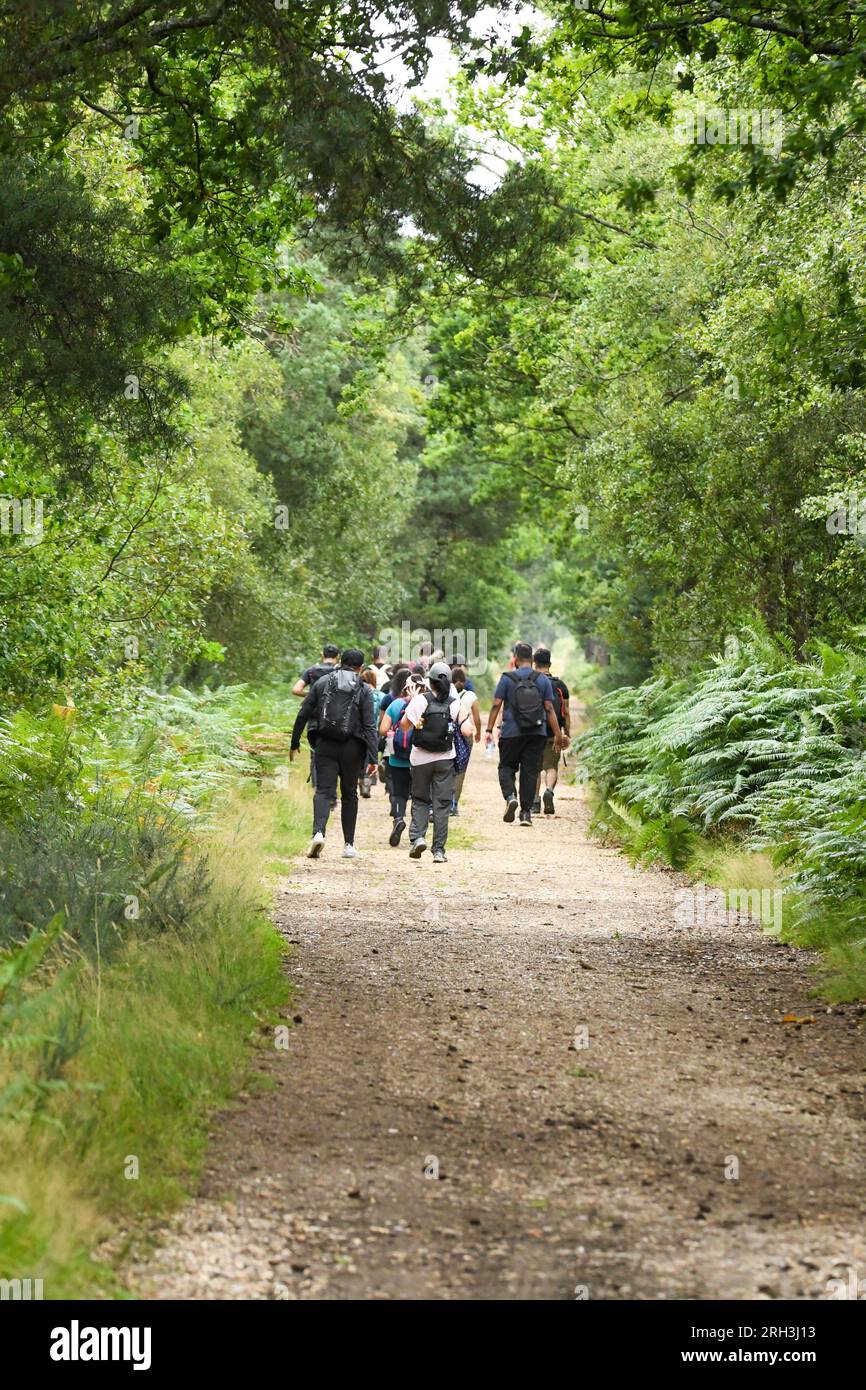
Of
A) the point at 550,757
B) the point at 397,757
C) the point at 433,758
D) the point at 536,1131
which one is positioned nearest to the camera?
the point at 536,1131

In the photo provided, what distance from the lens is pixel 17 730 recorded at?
1038 centimetres

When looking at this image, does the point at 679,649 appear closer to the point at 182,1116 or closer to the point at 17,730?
the point at 17,730

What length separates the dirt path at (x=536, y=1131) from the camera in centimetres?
454

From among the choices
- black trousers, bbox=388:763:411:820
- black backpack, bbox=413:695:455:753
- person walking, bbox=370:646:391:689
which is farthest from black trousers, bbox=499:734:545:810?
person walking, bbox=370:646:391:689

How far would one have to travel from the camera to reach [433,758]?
14633 mm

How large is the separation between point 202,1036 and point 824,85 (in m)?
5.60

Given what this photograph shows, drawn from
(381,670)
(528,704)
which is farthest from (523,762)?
(381,670)

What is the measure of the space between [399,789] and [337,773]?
2537mm

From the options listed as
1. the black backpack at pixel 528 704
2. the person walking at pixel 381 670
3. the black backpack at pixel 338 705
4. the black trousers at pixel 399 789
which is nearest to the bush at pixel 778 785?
the black backpack at pixel 528 704

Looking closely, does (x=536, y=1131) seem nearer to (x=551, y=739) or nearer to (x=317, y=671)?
(x=317, y=671)

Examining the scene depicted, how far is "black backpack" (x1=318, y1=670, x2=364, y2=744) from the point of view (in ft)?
45.4

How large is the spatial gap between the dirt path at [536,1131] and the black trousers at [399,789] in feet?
19.6

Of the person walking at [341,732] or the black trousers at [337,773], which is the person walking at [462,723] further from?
the person walking at [341,732]

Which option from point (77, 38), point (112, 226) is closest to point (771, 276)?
point (112, 226)
